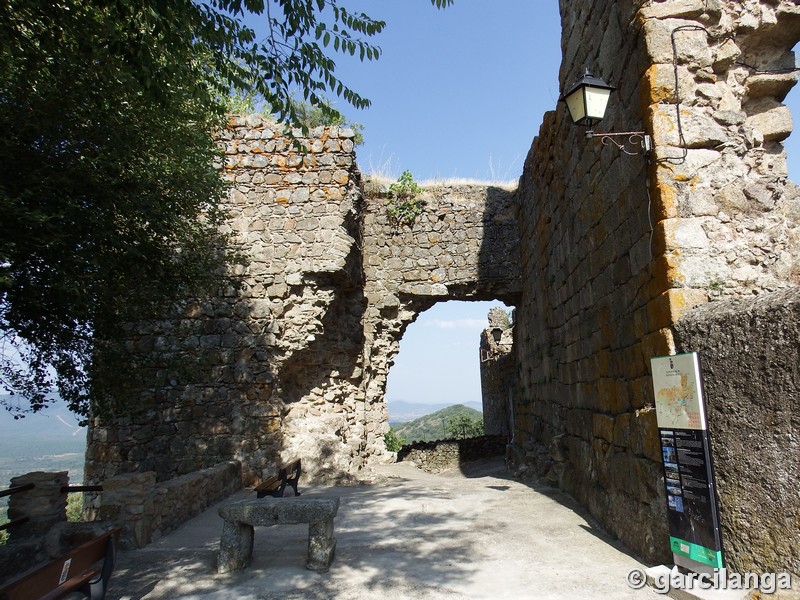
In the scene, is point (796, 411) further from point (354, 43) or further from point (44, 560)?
point (44, 560)

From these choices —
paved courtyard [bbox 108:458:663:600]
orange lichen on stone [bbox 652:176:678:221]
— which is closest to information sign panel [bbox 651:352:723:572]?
paved courtyard [bbox 108:458:663:600]

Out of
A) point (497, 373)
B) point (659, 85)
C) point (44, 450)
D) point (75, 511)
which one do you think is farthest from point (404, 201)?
point (44, 450)

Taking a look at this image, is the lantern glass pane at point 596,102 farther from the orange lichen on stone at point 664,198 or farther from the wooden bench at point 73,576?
the wooden bench at point 73,576

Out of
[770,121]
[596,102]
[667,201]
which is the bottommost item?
[667,201]

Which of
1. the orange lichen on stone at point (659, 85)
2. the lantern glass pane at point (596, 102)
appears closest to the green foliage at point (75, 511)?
the lantern glass pane at point (596, 102)

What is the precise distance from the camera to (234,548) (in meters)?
4.02

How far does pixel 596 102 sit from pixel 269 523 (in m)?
4.15

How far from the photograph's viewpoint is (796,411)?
2547 mm

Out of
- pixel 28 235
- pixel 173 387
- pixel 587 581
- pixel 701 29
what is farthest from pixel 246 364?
pixel 701 29

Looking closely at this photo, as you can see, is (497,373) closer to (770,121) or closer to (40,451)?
(770,121)

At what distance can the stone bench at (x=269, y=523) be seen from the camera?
4.00 metres

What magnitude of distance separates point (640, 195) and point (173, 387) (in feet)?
23.2

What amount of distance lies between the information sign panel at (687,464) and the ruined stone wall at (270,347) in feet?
18.2

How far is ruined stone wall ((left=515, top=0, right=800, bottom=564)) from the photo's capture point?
3504 millimetres
